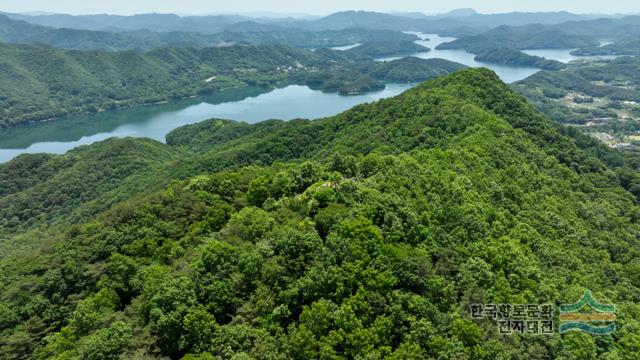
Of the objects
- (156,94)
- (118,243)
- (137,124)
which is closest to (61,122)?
(137,124)

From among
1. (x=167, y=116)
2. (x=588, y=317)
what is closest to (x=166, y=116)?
(x=167, y=116)

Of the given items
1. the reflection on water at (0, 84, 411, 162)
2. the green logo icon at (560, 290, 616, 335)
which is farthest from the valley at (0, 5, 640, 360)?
the reflection on water at (0, 84, 411, 162)

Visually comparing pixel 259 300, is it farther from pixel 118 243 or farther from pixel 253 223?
pixel 118 243

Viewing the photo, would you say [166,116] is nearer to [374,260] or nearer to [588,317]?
[374,260]

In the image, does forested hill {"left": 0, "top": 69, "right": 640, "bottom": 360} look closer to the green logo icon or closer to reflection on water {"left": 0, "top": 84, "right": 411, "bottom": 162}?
the green logo icon

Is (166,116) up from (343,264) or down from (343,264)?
down
